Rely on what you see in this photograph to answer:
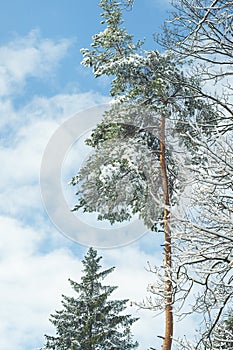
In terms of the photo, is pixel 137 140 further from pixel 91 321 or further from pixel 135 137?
pixel 91 321

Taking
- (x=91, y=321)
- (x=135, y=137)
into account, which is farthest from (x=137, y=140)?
(x=91, y=321)

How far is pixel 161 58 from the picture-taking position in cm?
1378

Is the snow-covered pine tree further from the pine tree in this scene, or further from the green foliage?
the pine tree

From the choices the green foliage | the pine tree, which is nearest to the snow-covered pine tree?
the green foliage

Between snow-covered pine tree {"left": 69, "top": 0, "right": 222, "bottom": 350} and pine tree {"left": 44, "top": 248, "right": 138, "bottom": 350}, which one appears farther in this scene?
pine tree {"left": 44, "top": 248, "right": 138, "bottom": 350}

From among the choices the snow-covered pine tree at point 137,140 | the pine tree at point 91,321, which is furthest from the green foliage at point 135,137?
the pine tree at point 91,321

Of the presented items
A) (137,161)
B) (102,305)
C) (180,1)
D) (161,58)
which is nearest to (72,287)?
(102,305)

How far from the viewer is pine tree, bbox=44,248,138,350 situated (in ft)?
64.9

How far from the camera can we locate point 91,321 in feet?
66.2

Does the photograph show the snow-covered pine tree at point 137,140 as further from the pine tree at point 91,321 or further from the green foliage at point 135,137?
the pine tree at point 91,321

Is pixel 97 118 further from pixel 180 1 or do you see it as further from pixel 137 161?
pixel 180 1

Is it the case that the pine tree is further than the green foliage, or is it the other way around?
the pine tree

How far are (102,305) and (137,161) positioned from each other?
965cm

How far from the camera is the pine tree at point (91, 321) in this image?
19.8 metres
